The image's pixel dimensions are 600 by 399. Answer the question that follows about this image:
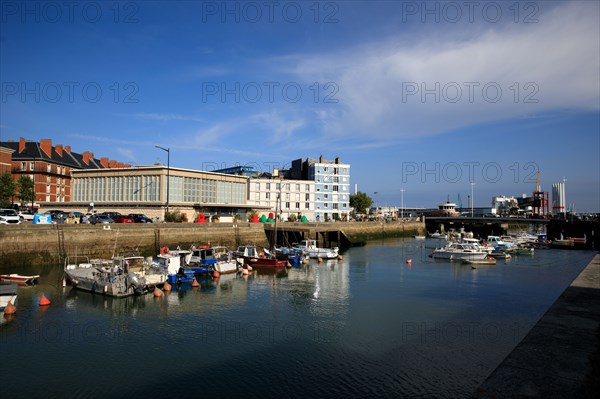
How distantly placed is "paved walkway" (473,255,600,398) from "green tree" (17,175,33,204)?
3464 inches

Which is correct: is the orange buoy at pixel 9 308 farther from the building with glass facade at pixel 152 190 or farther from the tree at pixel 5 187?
the tree at pixel 5 187

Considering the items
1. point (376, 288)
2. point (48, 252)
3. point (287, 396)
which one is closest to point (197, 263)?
point (48, 252)

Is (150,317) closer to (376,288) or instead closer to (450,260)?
(376,288)

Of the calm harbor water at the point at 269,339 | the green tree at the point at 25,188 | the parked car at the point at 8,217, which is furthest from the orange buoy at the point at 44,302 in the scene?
the green tree at the point at 25,188

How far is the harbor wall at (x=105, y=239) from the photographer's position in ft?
141

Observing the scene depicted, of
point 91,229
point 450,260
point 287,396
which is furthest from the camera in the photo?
point 450,260

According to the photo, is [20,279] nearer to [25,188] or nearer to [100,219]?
[100,219]

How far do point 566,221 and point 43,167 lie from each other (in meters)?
120

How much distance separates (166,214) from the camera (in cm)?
6481

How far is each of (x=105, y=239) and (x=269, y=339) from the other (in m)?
35.4

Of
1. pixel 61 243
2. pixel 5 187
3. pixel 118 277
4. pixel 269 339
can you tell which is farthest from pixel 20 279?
pixel 5 187

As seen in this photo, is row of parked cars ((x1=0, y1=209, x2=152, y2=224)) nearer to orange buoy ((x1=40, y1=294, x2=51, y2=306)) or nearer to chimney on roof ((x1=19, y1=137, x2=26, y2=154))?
orange buoy ((x1=40, y1=294, x2=51, y2=306))

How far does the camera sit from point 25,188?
7769 centimetres

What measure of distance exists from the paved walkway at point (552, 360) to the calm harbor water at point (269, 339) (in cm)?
413
